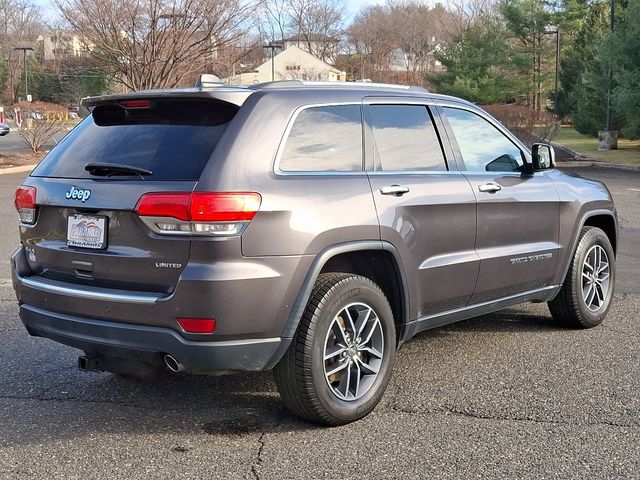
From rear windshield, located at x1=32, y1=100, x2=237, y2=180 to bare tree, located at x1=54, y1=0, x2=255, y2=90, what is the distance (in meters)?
17.8

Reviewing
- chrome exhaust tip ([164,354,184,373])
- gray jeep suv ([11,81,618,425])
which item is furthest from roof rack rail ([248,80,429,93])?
chrome exhaust tip ([164,354,184,373])

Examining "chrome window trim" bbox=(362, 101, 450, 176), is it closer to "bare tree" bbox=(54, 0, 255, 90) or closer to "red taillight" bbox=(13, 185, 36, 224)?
"red taillight" bbox=(13, 185, 36, 224)

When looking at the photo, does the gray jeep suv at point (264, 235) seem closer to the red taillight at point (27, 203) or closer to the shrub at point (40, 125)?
the red taillight at point (27, 203)

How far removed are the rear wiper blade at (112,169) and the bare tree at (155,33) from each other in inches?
714

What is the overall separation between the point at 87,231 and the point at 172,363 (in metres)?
0.83

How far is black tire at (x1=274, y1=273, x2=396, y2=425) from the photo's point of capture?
3801 mm

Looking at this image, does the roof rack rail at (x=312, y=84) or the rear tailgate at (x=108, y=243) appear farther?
the roof rack rail at (x=312, y=84)

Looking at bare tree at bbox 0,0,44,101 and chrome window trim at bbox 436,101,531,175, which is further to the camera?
bare tree at bbox 0,0,44,101

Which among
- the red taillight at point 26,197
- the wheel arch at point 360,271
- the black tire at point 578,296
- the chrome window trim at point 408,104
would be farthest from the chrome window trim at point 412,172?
the red taillight at point 26,197

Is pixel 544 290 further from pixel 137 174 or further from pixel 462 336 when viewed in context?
pixel 137 174

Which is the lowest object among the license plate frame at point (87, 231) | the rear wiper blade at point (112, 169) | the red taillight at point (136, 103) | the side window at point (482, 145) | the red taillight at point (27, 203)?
the license plate frame at point (87, 231)

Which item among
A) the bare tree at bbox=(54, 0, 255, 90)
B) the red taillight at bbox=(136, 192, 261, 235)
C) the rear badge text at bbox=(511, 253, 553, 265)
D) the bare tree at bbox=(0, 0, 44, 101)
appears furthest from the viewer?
the bare tree at bbox=(0, 0, 44, 101)

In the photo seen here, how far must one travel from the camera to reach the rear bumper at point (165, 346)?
140 inches

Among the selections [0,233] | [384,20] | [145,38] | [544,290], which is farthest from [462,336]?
[384,20]
